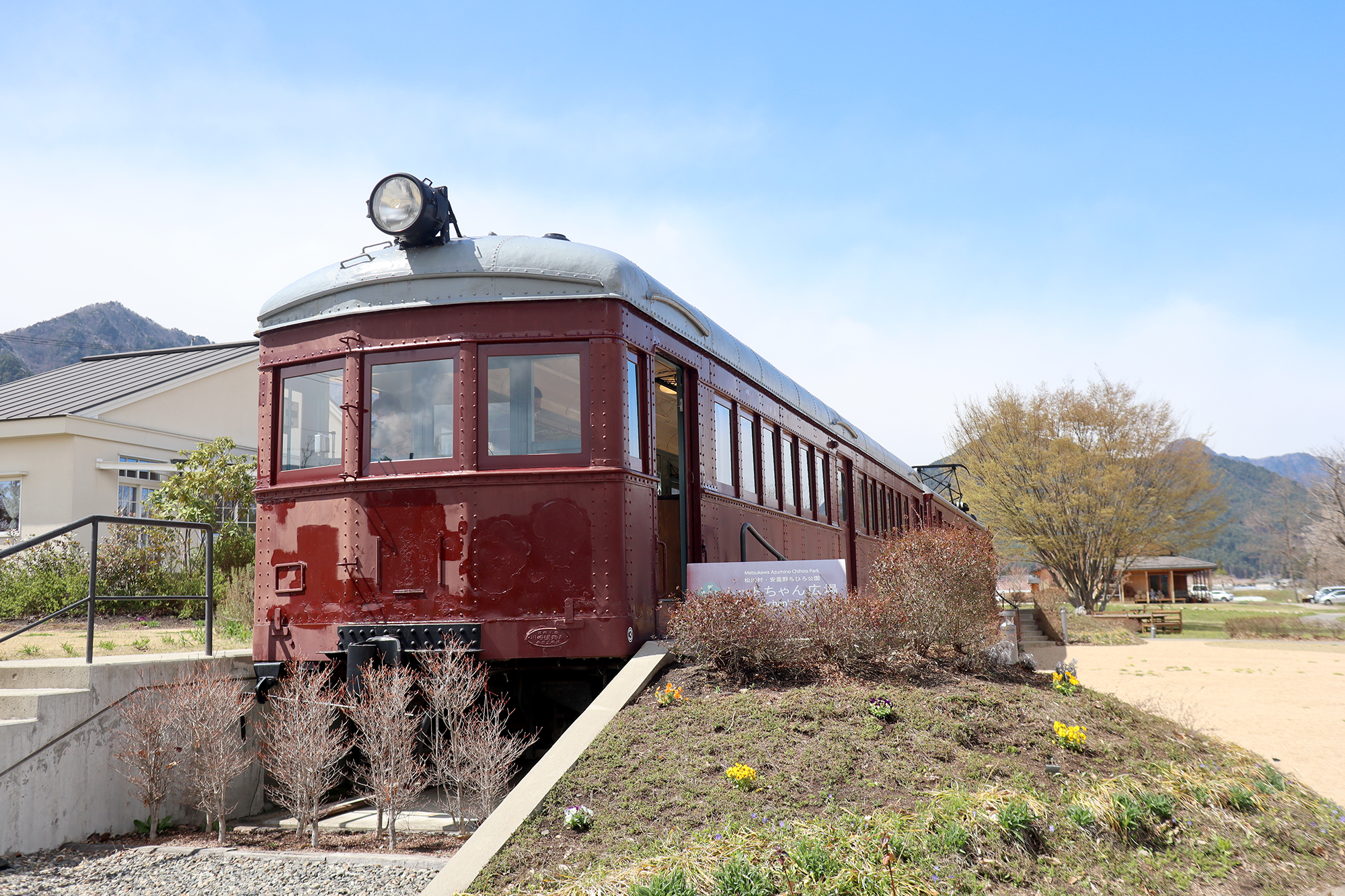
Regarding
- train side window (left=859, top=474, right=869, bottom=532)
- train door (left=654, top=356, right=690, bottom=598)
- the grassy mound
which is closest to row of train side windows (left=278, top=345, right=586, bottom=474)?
train door (left=654, top=356, right=690, bottom=598)

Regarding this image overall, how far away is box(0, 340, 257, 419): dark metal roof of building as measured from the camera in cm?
2031

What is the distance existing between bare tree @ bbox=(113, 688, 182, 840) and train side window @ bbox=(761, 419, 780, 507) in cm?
581

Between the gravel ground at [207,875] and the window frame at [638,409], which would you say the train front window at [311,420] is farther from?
the gravel ground at [207,875]

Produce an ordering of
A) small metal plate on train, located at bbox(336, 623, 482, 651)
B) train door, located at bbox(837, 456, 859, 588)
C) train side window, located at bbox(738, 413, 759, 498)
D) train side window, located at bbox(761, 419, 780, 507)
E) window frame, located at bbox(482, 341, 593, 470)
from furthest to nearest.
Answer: train door, located at bbox(837, 456, 859, 588)
train side window, located at bbox(761, 419, 780, 507)
train side window, located at bbox(738, 413, 759, 498)
window frame, located at bbox(482, 341, 593, 470)
small metal plate on train, located at bbox(336, 623, 482, 651)

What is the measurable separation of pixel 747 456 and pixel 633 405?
2831 mm

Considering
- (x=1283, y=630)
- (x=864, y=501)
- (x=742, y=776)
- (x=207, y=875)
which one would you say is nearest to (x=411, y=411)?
(x=207, y=875)

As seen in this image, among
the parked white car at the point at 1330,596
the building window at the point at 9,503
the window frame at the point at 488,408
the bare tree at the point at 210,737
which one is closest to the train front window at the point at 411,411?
the window frame at the point at 488,408

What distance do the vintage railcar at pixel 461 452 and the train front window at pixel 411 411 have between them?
0.01 m

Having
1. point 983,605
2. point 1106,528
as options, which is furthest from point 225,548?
point 1106,528

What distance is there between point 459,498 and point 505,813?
2325 millimetres

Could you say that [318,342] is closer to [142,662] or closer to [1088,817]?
[142,662]

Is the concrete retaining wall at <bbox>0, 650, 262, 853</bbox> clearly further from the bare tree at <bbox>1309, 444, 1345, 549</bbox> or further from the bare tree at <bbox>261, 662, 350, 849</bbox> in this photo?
the bare tree at <bbox>1309, 444, 1345, 549</bbox>

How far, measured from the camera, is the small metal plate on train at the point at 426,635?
21.3ft

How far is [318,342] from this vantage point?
7.25 metres
